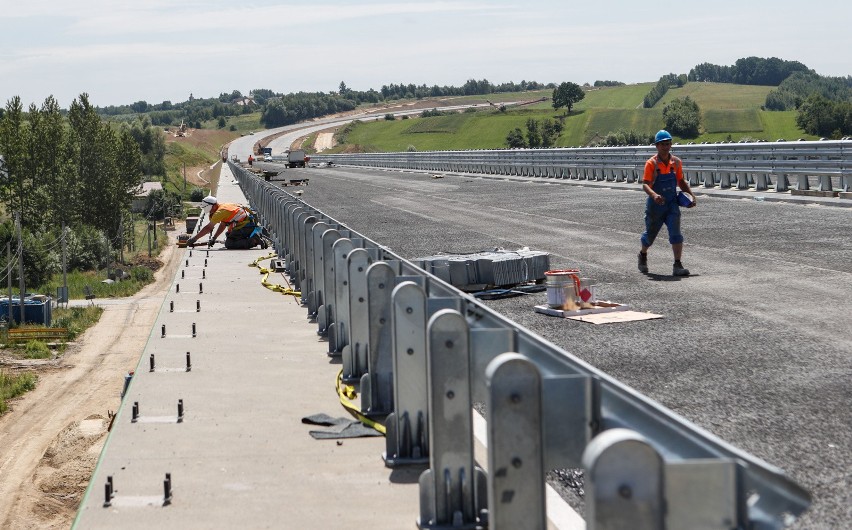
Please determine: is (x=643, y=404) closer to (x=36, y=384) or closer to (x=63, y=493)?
(x=63, y=493)

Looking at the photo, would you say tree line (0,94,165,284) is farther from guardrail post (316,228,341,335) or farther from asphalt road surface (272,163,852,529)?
guardrail post (316,228,341,335)

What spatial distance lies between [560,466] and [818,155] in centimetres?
2406

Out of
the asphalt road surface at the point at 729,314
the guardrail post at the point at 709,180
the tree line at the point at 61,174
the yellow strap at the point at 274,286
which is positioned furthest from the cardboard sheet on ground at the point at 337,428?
the tree line at the point at 61,174

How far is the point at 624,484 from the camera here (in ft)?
9.58

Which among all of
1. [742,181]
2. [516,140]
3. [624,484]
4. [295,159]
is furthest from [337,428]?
[516,140]

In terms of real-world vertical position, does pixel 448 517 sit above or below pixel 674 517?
below

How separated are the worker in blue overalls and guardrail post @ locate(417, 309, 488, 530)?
973cm

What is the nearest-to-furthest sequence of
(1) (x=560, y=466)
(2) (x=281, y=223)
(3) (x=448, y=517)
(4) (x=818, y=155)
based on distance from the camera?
(1) (x=560, y=466) → (3) (x=448, y=517) → (2) (x=281, y=223) → (4) (x=818, y=155)

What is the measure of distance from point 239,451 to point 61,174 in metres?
122

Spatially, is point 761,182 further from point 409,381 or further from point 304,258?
point 409,381

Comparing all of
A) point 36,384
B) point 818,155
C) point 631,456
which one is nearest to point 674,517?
point 631,456

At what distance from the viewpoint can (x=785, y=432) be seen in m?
6.44

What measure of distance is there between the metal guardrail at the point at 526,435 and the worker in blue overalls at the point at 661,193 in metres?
7.74

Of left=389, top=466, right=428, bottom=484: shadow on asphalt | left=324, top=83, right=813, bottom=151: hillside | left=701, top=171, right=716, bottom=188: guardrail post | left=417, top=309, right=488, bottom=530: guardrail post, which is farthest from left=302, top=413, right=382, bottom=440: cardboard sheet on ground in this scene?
left=324, top=83, right=813, bottom=151: hillside
